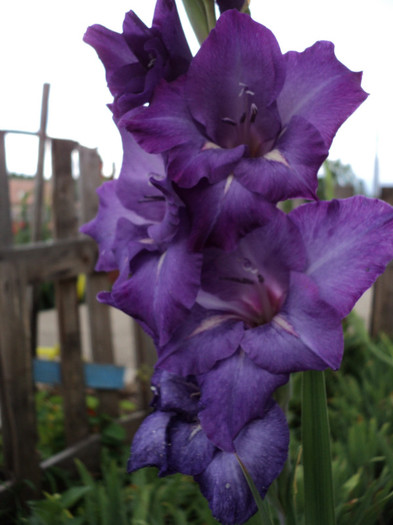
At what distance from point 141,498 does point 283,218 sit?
3.22ft

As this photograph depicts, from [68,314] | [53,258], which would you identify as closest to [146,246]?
[53,258]

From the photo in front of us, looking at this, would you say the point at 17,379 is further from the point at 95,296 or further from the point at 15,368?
the point at 95,296

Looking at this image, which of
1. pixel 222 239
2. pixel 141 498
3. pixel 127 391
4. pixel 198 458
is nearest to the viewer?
pixel 222 239

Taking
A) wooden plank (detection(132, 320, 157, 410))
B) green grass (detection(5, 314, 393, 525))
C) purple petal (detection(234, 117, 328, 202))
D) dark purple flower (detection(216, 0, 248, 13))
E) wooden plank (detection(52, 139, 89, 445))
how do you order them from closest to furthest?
purple petal (detection(234, 117, 328, 202)), dark purple flower (detection(216, 0, 248, 13)), green grass (detection(5, 314, 393, 525)), wooden plank (detection(52, 139, 89, 445)), wooden plank (detection(132, 320, 157, 410))

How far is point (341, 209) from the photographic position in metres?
0.65

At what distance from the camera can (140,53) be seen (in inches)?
25.3

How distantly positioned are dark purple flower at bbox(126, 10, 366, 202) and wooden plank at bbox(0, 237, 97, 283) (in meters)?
1.54

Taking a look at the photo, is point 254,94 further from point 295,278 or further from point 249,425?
point 249,425

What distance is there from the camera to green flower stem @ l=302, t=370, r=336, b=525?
71 cm

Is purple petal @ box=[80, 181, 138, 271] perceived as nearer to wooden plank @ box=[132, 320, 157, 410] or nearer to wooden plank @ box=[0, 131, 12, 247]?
wooden plank @ box=[0, 131, 12, 247]

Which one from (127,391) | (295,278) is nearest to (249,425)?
(295,278)

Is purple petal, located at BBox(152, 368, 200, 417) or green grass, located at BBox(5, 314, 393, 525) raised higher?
purple petal, located at BBox(152, 368, 200, 417)

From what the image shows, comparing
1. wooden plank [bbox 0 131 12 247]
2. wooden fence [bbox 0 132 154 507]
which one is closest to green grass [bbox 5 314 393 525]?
wooden fence [bbox 0 132 154 507]

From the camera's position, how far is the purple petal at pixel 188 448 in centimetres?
70
